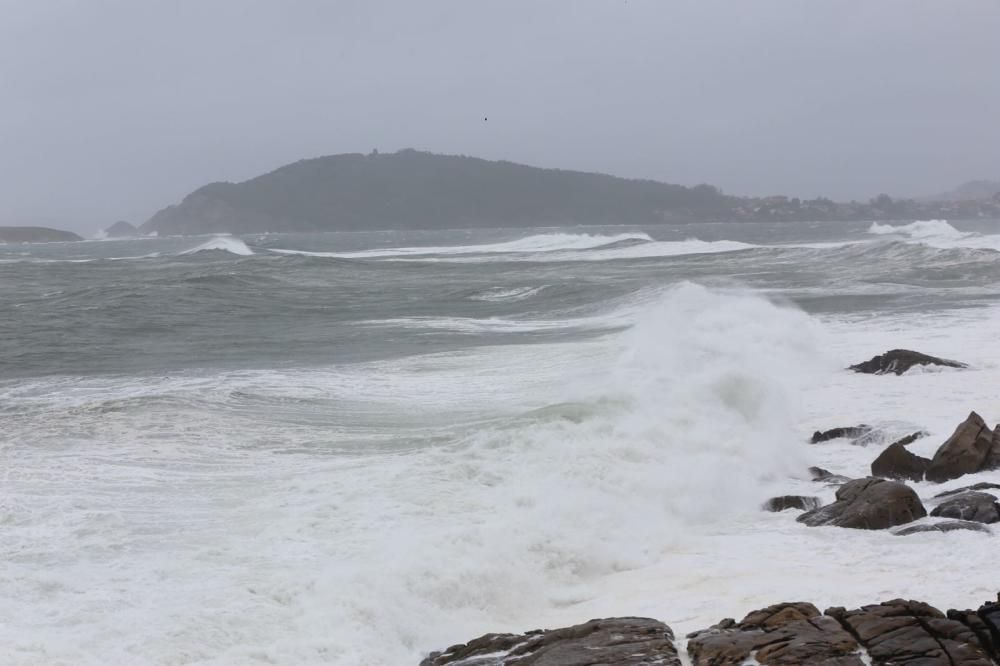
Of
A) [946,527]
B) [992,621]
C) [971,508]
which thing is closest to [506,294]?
[971,508]

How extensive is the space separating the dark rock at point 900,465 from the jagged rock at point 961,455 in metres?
0.09

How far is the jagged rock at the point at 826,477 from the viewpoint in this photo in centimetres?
976

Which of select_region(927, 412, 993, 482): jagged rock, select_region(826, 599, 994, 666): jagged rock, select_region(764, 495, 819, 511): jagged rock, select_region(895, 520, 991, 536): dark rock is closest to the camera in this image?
select_region(826, 599, 994, 666): jagged rock

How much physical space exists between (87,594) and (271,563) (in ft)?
4.39

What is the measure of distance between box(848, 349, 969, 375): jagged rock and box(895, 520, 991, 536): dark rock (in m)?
7.75

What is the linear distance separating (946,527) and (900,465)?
2151mm

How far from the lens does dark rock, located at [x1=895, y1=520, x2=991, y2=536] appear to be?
24.5ft

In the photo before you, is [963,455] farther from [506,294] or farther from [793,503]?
[506,294]

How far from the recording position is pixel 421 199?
18112cm

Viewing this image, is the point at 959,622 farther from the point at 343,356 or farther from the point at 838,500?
the point at 343,356

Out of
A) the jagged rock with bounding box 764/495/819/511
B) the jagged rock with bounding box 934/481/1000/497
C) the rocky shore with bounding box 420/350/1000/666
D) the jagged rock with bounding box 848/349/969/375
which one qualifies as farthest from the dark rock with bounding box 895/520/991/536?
the jagged rock with bounding box 848/349/969/375

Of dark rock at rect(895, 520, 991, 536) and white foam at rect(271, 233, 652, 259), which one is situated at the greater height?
white foam at rect(271, 233, 652, 259)

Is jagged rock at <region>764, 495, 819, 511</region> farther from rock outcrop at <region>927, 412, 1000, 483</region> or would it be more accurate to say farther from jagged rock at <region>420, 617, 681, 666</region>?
jagged rock at <region>420, 617, 681, 666</region>

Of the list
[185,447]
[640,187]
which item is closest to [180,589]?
[185,447]
